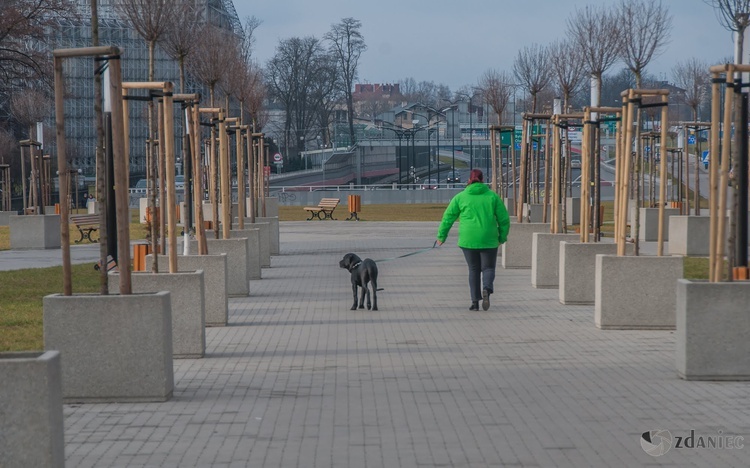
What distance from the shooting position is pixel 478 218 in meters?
15.3

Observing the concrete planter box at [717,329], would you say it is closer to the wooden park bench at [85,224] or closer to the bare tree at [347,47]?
the wooden park bench at [85,224]

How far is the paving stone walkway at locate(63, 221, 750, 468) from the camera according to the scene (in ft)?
22.5

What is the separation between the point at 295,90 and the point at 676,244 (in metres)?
85.2

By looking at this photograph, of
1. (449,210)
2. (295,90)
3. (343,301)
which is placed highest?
(295,90)

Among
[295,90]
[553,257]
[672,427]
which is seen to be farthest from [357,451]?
[295,90]

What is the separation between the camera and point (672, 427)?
7.52m

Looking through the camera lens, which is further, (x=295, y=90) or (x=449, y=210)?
(x=295, y=90)

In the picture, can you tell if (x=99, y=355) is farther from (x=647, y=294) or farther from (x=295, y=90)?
(x=295, y=90)

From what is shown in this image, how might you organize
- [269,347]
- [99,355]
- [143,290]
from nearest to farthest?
[99,355] → [143,290] → [269,347]

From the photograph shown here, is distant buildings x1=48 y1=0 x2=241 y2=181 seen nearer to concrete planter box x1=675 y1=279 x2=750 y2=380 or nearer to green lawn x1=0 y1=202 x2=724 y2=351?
green lawn x1=0 y1=202 x2=724 y2=351

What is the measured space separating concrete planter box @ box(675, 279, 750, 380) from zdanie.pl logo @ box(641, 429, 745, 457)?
1958 millimetres

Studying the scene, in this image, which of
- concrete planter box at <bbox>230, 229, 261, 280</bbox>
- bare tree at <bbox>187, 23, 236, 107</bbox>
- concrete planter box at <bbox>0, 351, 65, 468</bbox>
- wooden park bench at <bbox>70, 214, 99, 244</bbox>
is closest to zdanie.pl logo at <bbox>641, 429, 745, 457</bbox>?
concrete planter box at <bbox>0, 351, 65, 468</bbox>

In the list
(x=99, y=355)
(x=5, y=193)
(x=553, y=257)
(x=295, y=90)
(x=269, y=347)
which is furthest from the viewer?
(x=295, y=90)

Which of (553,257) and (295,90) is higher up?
(295,90)
